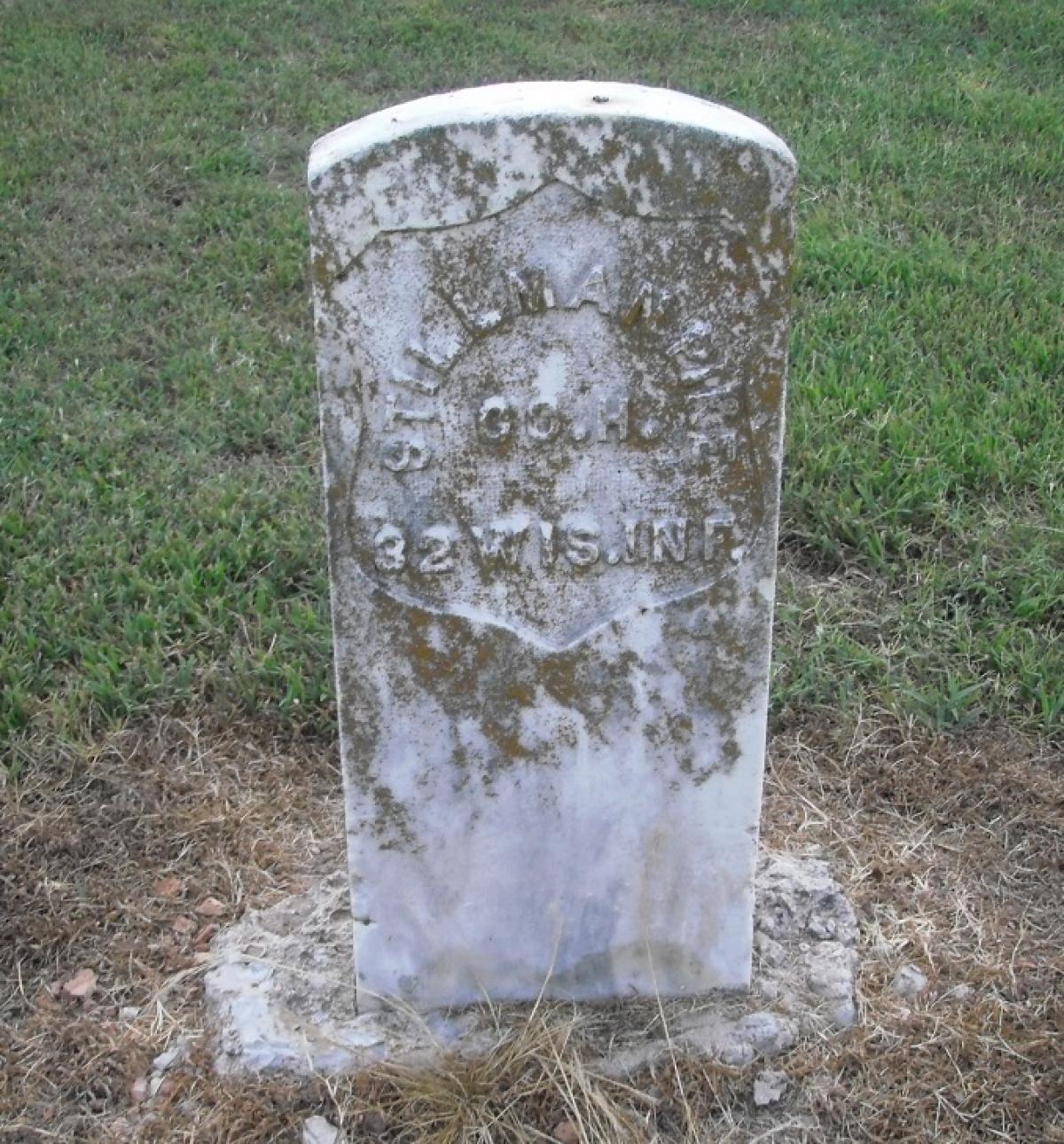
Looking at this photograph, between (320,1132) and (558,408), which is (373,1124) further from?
(558,408)

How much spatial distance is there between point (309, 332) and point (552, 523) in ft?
10.3

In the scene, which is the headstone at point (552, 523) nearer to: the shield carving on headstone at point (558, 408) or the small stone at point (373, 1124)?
the shield carving on headstone at point (558, 408)

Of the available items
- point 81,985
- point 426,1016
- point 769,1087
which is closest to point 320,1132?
point 426,1016

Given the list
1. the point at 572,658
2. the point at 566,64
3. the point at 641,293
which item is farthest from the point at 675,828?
the point at 566,64

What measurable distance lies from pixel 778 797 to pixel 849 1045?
747 millimetres

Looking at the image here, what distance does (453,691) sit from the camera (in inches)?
93.7

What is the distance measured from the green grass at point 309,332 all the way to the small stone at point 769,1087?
1.10m

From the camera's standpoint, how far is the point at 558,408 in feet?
7.18

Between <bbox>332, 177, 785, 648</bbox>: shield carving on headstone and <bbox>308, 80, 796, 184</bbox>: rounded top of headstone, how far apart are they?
11 cm

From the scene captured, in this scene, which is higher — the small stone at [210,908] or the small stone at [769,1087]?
the small stone at [210,908]

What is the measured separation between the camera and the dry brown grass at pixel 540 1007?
2.52 metres

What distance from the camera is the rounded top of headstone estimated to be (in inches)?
78.0

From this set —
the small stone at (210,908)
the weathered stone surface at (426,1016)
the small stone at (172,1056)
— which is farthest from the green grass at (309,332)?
the small stone at (172,1056)

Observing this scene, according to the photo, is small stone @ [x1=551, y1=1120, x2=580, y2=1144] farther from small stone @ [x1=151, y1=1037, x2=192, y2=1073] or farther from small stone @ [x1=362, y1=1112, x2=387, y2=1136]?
small stone @ [x1=151, y1=1037, x2=192, y2=1073]
